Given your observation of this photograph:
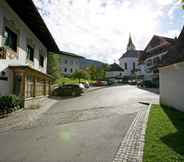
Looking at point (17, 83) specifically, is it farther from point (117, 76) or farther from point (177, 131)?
point (117, 76)

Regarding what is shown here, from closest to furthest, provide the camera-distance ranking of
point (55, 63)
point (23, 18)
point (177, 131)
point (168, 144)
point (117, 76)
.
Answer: point (168, 144) < point (177, 131) < point (23, 18) < point (55, 63) < point (117, 76)

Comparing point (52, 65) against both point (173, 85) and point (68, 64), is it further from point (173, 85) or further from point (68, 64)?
point (68, 64)

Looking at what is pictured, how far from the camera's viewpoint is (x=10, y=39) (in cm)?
1104

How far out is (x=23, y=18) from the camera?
12164 mm

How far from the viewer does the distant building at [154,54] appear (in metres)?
38.9

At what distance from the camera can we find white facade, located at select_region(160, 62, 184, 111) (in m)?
9.74

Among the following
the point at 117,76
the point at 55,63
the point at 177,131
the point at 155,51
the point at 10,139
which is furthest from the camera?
the point at 117,76

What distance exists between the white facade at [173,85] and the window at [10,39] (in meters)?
11.3

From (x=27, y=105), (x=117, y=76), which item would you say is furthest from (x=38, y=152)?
(x=117, y=76)

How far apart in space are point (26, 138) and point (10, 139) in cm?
51

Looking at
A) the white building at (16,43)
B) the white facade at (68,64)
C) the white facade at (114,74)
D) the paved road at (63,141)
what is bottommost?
the paved road at (63,141)

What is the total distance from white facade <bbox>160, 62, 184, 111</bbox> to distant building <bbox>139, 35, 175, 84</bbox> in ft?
85.4

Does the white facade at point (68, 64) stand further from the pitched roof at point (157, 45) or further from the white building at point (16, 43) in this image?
the white building at point (16, 43)

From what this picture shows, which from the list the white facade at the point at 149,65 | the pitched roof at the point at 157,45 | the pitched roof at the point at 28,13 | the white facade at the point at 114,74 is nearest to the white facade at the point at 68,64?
the white facade at the point at 114,74
